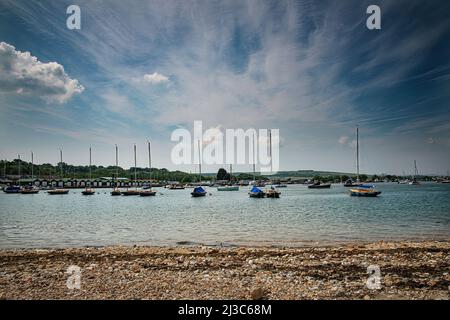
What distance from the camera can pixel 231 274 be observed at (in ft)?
38.3

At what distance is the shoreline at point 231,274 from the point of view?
941 centimetres

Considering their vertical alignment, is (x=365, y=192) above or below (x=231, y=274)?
below

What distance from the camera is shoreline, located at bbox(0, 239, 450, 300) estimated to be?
30.9 ft

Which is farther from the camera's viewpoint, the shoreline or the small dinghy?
the small dinghy

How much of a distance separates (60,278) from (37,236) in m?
17.6

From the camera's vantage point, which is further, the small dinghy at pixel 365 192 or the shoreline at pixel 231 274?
the small dinghy at pixel 365 192

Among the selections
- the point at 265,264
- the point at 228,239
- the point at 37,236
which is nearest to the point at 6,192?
the point at 37,236

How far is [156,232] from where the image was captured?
90.7ft

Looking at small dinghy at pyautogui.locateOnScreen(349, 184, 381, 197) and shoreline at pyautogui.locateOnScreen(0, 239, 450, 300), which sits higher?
shoreline at pyautogui.locateOnScreen(0, 239, 450, 300)

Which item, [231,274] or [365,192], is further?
[365,192]

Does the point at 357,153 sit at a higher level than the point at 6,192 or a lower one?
higher

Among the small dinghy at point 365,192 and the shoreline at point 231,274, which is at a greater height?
the shoreline at point 231,274
